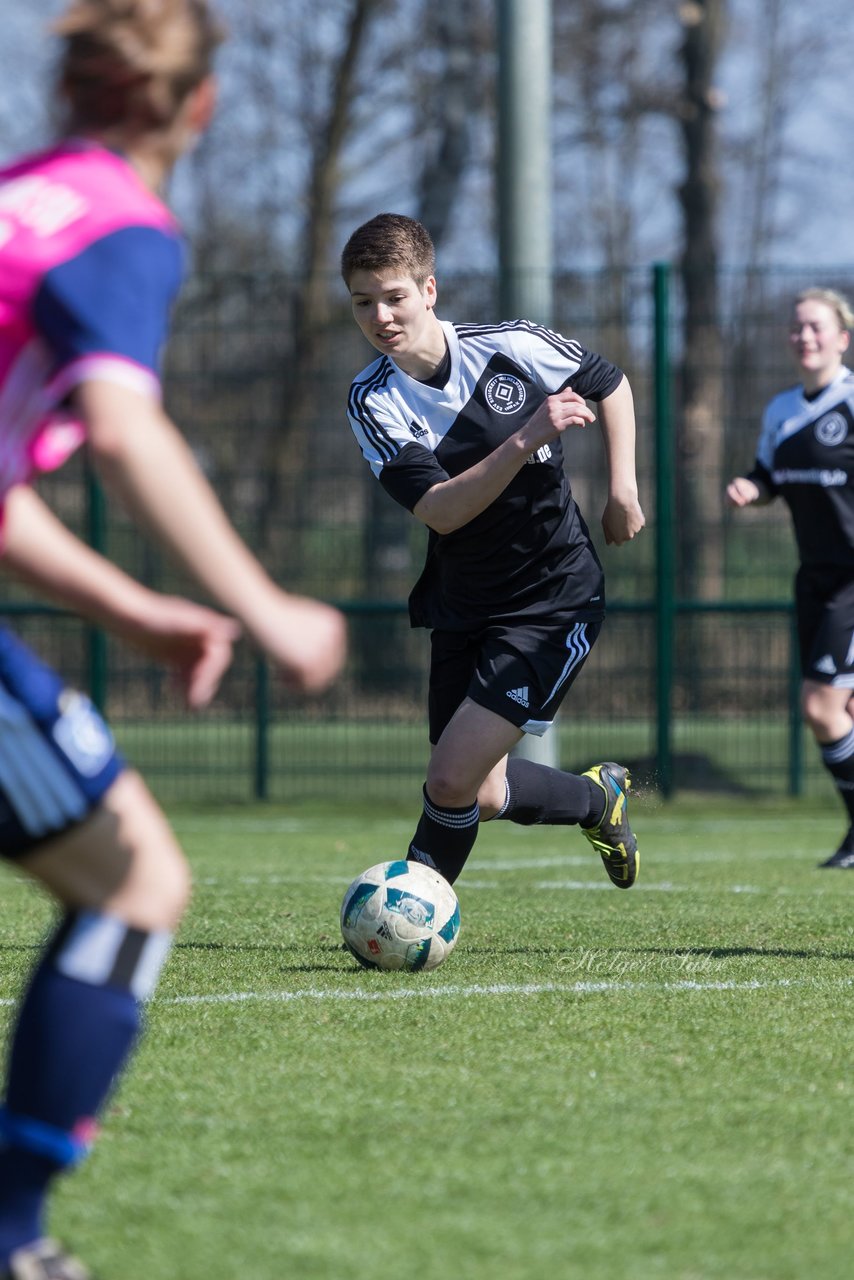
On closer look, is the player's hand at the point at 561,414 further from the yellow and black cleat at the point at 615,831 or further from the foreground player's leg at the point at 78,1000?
the foreground player's leg at the point at 78,1000

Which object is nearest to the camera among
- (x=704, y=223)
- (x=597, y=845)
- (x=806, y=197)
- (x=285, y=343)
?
(x=597, y=845)

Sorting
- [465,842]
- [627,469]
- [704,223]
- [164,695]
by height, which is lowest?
[164,695]

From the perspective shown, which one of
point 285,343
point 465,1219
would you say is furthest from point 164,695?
point 465,1219

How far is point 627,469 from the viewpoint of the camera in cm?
521

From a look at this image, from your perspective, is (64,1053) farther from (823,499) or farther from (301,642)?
(823,499)

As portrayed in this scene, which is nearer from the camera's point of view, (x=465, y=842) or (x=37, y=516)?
(x=37, y=516)

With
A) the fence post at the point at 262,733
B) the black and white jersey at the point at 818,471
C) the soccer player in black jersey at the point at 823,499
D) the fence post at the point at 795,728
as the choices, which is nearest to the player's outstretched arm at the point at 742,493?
the soccer player in black jersey at the point at 823,499

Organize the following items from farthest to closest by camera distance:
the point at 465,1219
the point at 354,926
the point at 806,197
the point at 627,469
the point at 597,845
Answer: the point at 806,197, the point at 597,845, the point at 627,469, the point at 354,926, the point at 465,1219

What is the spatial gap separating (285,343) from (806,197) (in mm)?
20541

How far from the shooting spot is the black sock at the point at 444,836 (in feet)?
17.5

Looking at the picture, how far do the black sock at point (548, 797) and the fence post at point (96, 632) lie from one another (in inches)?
254

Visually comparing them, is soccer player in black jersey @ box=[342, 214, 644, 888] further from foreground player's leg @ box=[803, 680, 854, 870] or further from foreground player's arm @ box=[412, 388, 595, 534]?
foreground player's leg @ box=[803, 680, 854, 870]

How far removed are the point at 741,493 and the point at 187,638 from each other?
5305 mm

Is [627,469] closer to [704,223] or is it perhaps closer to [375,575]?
[375,575]
